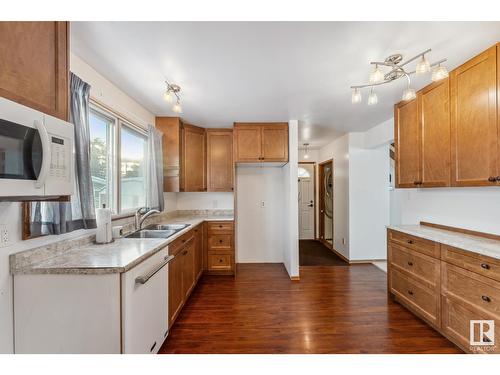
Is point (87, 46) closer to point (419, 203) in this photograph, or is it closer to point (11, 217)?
point (11, 217)

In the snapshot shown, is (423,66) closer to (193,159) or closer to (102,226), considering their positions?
(102,226)

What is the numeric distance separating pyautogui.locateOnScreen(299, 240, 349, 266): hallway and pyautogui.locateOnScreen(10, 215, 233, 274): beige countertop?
122 inches

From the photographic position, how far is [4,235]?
47.9 inches

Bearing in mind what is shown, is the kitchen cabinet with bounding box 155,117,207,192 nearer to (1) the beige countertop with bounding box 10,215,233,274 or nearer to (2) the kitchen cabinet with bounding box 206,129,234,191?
(2) the kitchen cabinet with bounding box 206,129,234,191

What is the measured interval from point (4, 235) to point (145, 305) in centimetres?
89

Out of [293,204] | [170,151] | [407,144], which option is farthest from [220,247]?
[407,144]

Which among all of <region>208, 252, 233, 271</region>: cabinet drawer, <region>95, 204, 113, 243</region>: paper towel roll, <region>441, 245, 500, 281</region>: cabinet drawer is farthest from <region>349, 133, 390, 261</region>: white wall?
<region>95, 204, 113, 243</region>: paper towel roll

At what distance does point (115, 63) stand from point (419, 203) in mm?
3624

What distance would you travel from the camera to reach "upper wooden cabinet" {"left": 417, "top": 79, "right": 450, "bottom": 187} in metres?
2.04

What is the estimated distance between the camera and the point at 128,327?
1.29 meters

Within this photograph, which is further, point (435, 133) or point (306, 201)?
point (306, 201)

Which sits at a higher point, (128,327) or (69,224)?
(69,224)

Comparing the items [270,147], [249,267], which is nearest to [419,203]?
[270,147]
